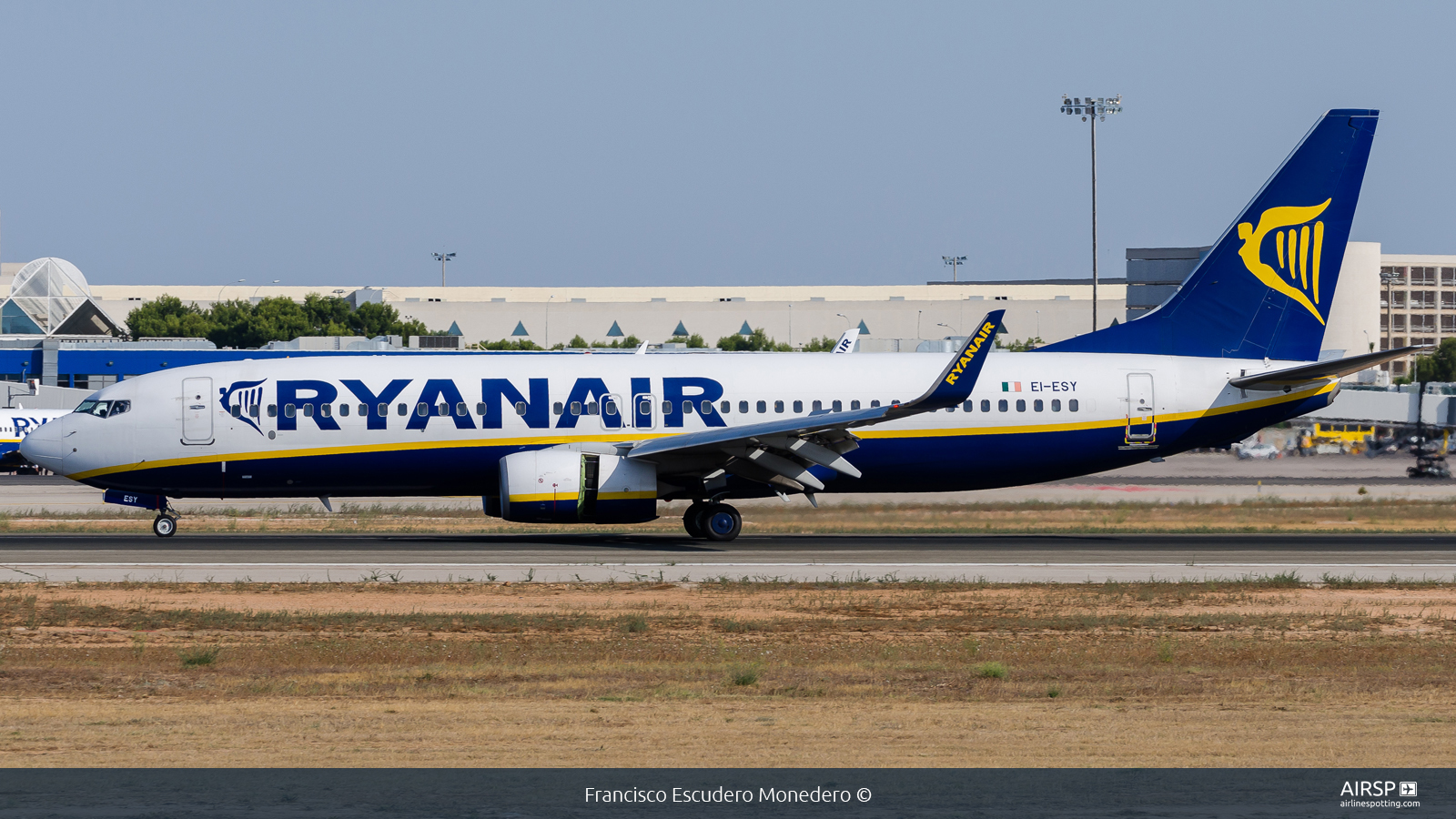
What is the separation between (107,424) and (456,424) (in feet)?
25.4

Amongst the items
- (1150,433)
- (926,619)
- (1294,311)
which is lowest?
(926,619)

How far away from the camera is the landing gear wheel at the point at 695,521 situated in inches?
1319

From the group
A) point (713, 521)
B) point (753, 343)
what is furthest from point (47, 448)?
point (753, 343)

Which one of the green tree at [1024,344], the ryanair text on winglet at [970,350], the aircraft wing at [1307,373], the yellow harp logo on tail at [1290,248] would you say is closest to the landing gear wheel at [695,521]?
the ryanair text on winglet at [970,350]

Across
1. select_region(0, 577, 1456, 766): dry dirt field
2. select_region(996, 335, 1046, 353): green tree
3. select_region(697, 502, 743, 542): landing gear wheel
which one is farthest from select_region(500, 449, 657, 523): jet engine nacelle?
select_region(996, 335, 1046, 353): green tree

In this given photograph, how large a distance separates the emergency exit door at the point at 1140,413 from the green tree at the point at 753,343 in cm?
8858

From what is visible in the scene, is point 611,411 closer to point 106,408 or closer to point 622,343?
point 106,408

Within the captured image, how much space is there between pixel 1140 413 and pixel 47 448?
25.2 metres

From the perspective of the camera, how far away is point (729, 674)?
16.3 m

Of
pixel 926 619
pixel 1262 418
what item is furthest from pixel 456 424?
pixel 1262 418

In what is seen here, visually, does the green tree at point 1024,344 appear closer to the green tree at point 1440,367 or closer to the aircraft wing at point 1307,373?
the green tree at point 1440,367

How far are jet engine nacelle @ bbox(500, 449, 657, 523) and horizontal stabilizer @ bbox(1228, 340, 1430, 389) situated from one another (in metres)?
14.7
